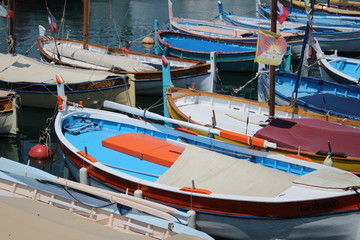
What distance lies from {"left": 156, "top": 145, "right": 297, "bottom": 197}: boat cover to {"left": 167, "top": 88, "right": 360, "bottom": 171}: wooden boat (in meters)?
1.14

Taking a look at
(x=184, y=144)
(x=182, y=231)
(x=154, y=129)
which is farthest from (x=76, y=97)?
(x=182, y=231)

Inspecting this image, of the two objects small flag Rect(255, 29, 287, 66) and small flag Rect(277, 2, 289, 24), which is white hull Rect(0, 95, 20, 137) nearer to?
small flag Rect(255, 29, 287, 66)

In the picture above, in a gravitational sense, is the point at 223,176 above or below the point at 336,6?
below

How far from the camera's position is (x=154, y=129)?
1784 cm

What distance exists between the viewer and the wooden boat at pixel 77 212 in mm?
9734

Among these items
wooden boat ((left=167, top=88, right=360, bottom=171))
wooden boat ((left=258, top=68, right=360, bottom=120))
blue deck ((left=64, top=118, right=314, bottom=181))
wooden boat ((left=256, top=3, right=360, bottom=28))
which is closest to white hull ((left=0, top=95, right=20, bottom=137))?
Result: blue deck ((left=64, top=118, right=314, bottom=181))

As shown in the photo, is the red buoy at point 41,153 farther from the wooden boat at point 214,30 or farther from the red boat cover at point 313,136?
the wooden boat at point 214,30

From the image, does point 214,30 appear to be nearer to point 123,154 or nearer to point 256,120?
point 256,120

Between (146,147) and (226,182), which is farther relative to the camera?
(146,147)

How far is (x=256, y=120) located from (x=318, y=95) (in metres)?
4.00

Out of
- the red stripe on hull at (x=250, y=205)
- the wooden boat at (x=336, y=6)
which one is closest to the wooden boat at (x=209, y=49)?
the wooden boat at (x=336, y=6)

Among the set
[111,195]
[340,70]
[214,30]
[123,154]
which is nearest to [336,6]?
[214,30]

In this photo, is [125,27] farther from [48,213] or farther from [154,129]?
[48,213]

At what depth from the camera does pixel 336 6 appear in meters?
54.4
